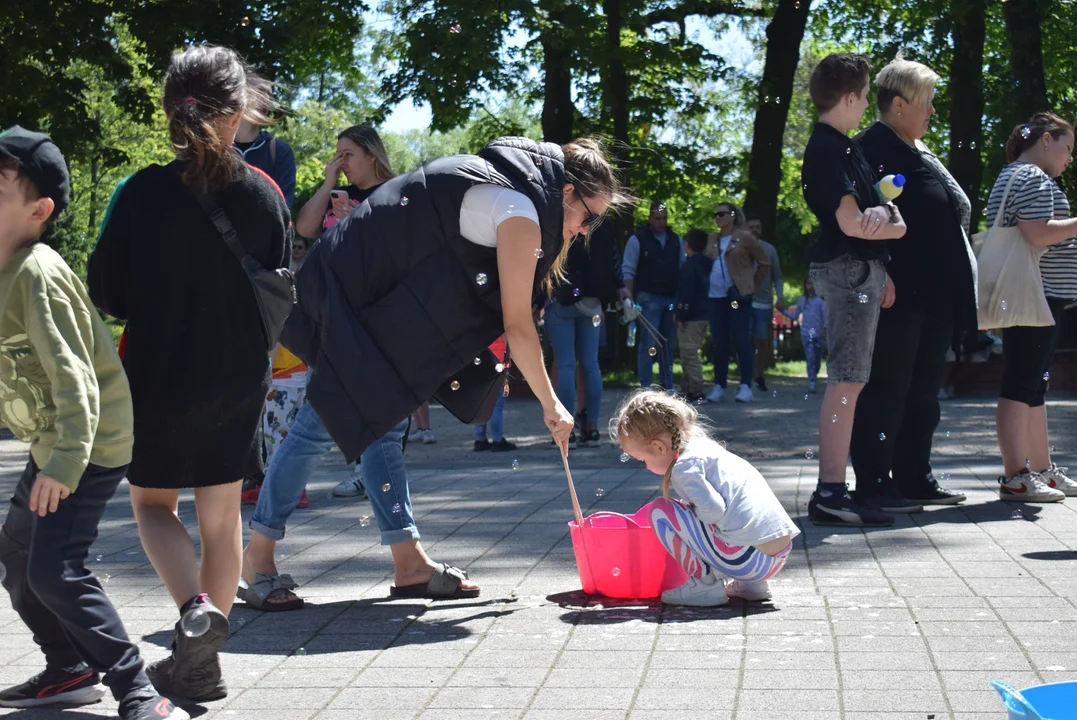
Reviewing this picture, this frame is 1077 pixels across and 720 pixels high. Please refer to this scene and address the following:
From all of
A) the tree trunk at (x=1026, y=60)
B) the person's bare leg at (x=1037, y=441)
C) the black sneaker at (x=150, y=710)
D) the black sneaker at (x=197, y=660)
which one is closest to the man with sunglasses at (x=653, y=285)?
the person's bare leg at (x=1037, y=441)

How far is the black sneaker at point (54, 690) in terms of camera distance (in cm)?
350

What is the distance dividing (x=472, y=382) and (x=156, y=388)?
4.05 ft

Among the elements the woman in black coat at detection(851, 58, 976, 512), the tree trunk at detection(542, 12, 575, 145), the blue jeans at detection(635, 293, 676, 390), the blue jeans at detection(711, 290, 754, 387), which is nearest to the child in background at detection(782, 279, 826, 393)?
the blue jeans at detection(711, 290, 754, 387)

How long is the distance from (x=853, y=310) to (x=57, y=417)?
4.02 m

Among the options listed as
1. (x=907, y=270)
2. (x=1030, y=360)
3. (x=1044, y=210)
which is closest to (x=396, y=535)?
(x=907, y=270)

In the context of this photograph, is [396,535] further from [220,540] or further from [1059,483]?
[1059,483]

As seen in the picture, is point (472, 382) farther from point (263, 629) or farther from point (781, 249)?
point (781, 249)

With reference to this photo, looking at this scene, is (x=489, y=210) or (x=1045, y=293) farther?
(x=1045, y=293)

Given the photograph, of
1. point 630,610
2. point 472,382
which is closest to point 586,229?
point 472,382

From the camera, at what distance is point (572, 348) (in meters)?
10.2

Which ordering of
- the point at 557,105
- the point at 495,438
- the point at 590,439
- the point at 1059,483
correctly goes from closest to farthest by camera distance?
the point at 1059,483 < the point at 590,439 < the point at 495,438 < the point at 557,105

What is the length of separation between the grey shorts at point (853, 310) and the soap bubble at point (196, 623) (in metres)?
3.60

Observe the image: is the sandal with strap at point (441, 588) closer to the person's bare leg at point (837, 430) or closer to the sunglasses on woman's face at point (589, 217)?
the sunglasses on woman's face at point (589, 217)

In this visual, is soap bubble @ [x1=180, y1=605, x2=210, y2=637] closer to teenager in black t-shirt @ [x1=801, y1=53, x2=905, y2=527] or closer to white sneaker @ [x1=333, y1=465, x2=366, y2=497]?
teenager in black t-shirt @ [x1=801, y1=53, x2=905, y2=527]
